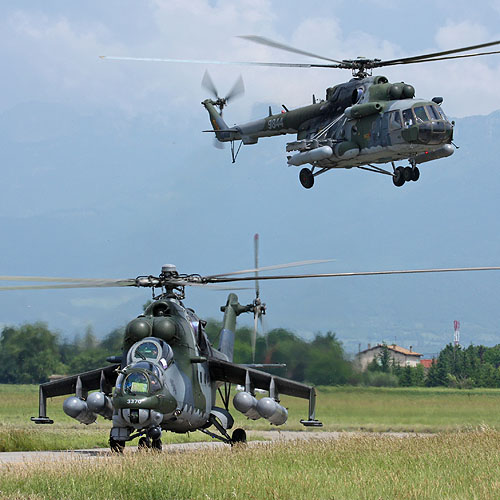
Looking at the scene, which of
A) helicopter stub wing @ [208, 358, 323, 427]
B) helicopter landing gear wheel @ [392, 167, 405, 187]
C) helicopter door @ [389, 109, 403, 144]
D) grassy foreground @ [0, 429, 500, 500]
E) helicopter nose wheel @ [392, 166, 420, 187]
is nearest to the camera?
grassy foreground @ [0, 429, 500, 500]

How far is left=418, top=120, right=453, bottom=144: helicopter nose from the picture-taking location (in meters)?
25.7

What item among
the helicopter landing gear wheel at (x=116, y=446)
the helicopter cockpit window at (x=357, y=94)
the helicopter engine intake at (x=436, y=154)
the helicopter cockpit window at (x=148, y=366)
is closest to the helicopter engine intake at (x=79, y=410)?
the helicopter landing gear wheel at (x=116, y=446)

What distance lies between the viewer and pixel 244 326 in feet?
121

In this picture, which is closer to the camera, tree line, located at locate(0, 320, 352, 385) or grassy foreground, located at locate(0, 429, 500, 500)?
grassy foreground, located at locate(0, 429, 500, 500)

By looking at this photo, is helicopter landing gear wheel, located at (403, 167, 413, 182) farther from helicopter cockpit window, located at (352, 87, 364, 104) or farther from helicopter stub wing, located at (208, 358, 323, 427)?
helicopter stub wing, located at (208, 358, 323, 427)

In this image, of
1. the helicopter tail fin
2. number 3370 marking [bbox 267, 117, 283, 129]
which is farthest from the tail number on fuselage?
the helicopter tail fin

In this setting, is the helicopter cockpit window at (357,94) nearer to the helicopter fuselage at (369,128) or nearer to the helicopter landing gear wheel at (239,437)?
the helicopter fuselage at (369,128)

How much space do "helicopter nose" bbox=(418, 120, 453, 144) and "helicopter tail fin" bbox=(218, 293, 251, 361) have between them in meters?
6.47

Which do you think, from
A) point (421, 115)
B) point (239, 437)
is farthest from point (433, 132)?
point (239, 437)

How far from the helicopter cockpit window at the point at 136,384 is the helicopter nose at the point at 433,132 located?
1017 centimetres

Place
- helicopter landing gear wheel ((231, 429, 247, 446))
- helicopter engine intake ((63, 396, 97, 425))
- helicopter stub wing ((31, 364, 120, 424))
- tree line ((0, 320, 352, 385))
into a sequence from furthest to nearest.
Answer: tree line ((0, 320, 352, 385)) → helicopter landing gear wheel ((231, 429, 247, 446)) → helicopter stub wing ((31, 364, 120, 424)) → helicopter engine intake ((63, 396, 97, 425))

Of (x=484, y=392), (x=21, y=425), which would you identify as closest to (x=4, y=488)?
(x=21, y=425)

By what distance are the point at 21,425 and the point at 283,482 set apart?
18496 mm

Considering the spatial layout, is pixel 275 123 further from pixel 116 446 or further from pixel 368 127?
pixel 116 446
